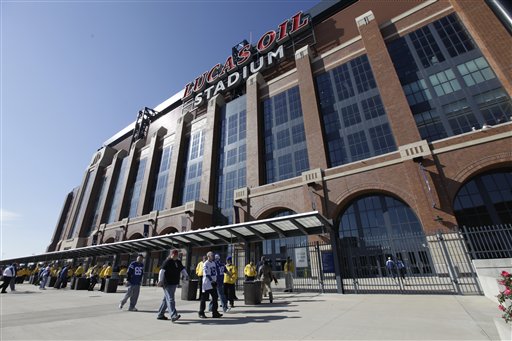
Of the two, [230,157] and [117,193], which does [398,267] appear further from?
[117,193]

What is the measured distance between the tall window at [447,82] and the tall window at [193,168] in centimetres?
2576

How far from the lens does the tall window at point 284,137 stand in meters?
25.0

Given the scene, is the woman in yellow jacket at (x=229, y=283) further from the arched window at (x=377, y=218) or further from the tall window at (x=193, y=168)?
the tall window at (x=193, y=168)

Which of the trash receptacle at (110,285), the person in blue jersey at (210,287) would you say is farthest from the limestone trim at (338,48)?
the trash receptacle at (110,285)

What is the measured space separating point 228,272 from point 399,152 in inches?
619

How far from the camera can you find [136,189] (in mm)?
42156

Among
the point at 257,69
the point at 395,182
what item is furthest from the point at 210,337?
the point at 257,69

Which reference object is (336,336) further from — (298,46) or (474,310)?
(298,46)

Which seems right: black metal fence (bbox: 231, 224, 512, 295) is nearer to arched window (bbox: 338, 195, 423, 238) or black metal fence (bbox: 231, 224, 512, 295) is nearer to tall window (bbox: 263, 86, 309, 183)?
arched window (bbox: 338, 195, 423, 238)

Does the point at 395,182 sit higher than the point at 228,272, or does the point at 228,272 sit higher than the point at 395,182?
the point at 395,182

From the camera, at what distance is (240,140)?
3133 centimetres

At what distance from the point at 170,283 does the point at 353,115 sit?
72.3 ft

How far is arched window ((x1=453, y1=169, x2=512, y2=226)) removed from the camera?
15.6 m

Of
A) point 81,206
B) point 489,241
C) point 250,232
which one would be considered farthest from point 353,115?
point 81,206
